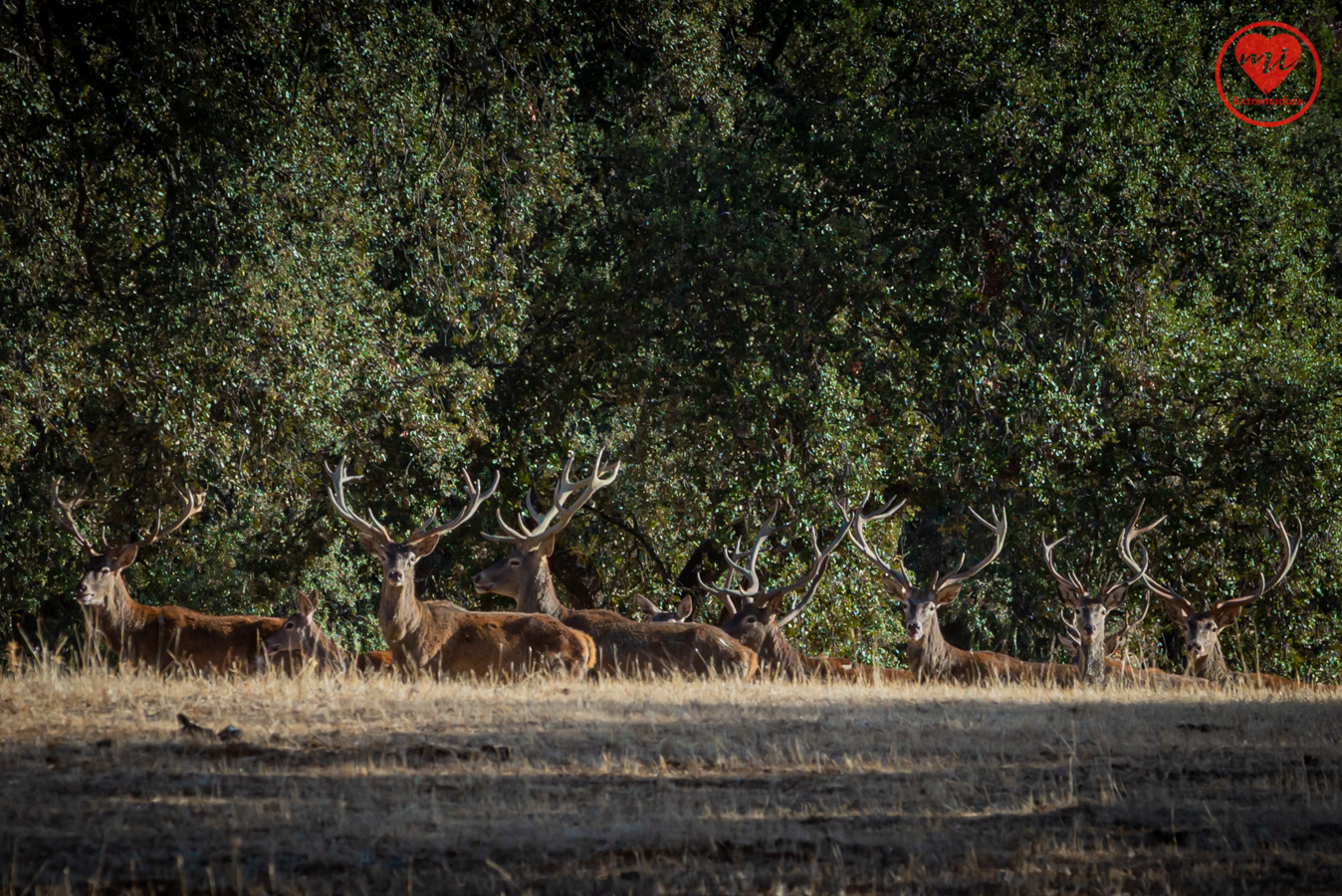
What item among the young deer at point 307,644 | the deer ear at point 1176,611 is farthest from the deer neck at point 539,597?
the deer ear at point 1176,611

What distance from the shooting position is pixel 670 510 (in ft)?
52.1

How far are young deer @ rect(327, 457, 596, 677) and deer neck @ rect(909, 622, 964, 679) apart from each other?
403cm

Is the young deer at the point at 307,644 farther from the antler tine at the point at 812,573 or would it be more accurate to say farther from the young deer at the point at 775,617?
the antler tine at the point at 812,573

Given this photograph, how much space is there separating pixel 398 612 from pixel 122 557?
3536 mm

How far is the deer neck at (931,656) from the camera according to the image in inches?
545

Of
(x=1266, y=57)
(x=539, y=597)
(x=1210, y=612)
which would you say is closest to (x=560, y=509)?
(x=539, y=597)

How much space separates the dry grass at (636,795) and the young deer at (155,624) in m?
4.39

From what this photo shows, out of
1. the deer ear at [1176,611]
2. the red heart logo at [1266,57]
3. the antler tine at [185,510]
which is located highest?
the red heart logo at [1266,57]

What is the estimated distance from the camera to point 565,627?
11258mm

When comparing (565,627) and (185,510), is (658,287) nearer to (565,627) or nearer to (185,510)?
(565,627)

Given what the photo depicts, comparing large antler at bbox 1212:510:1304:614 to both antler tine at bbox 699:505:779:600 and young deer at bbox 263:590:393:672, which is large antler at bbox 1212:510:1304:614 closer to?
antler tine at bbox 699:505:779:600

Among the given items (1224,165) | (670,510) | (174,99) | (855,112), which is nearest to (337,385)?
(174,99)

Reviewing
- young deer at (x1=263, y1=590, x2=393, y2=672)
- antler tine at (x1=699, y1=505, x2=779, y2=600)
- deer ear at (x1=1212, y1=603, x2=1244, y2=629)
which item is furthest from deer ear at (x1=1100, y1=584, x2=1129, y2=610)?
young deer at (x1=263, y1=590, x2=393, y2=672)

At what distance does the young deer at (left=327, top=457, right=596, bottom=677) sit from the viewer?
10945mm
